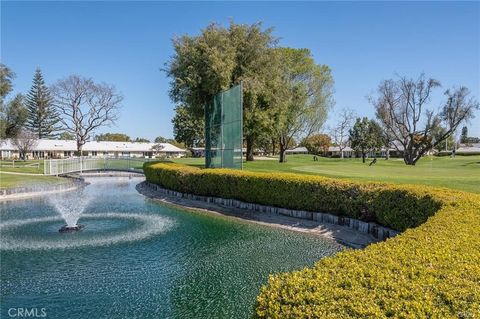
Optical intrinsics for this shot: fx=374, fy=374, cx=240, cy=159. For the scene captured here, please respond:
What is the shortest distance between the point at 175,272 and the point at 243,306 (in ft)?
6.55

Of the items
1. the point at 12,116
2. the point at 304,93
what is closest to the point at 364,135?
the point at 304,93

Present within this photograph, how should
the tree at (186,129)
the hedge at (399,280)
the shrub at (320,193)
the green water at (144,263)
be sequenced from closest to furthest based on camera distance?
1. the hedge at (399,280)
2. the green water at (144,263)
3. the shrub at (320,193)
4. the tree at (186,129)

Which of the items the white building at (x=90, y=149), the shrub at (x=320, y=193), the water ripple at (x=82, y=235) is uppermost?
the white building at (x=90, y=149)

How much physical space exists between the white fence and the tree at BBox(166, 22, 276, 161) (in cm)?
968

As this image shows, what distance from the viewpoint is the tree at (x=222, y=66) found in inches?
859

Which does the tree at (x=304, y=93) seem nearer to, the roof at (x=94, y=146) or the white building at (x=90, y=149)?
the white building at (x=90, y=149)

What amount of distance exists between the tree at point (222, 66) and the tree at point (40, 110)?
2063 inches

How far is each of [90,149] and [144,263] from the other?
7280 cm

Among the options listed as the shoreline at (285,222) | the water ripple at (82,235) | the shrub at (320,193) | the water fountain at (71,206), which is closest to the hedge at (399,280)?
the shrub at (320,193)

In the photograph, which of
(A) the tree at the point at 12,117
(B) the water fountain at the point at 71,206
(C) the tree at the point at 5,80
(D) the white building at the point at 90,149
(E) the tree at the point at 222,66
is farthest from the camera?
(D) the white building at the point at 90,149

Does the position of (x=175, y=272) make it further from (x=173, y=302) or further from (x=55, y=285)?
(x=55, y=285)

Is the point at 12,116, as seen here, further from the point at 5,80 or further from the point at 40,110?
the point at 40,110

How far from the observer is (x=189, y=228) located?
11016 millimetres

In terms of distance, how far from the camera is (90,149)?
245 feet
